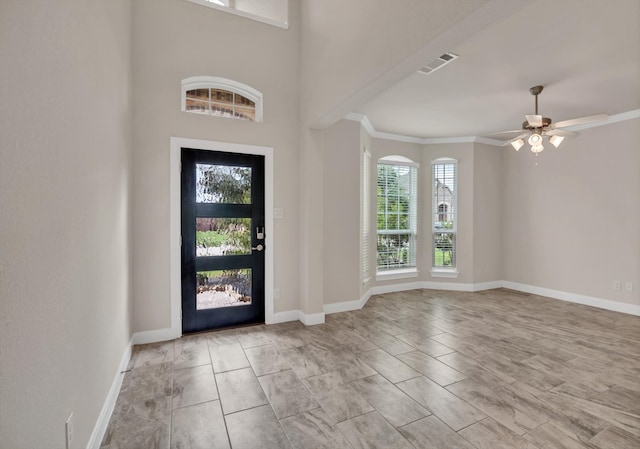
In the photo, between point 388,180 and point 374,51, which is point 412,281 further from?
point 374,51

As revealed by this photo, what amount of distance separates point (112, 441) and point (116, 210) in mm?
1621

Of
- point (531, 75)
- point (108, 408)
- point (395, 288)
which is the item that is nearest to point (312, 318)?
point (108, 408)

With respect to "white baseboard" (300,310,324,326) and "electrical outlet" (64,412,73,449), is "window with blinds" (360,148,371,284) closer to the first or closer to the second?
"white baseboard" (300,310,324,326)

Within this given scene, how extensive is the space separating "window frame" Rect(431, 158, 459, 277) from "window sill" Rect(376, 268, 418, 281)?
1.34 feet

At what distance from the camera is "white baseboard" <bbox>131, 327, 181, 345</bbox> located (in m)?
3.28

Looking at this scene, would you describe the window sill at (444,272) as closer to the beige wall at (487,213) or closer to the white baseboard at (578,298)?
the beige wall at (487,213)

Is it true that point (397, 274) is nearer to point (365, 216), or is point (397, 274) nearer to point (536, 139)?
point (365, 216)

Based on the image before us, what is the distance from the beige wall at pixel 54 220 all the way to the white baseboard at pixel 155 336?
1.17 meters

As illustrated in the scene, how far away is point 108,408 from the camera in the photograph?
207 cm

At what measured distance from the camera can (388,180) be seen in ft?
19.3

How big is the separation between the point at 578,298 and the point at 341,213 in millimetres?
4394

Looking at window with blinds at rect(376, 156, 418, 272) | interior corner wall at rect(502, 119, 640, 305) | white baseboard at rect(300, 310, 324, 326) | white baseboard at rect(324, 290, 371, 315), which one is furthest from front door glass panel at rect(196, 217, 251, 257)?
interior corner wall at rect(502, 119, 640, 305)

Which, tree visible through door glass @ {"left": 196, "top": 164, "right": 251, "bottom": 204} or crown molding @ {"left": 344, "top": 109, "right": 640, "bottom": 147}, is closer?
tree visible through door glass @ {"left": 196, "top": 164, "right": 251, "bottom": 204}

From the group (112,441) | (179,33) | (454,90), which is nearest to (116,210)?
(112,441)
